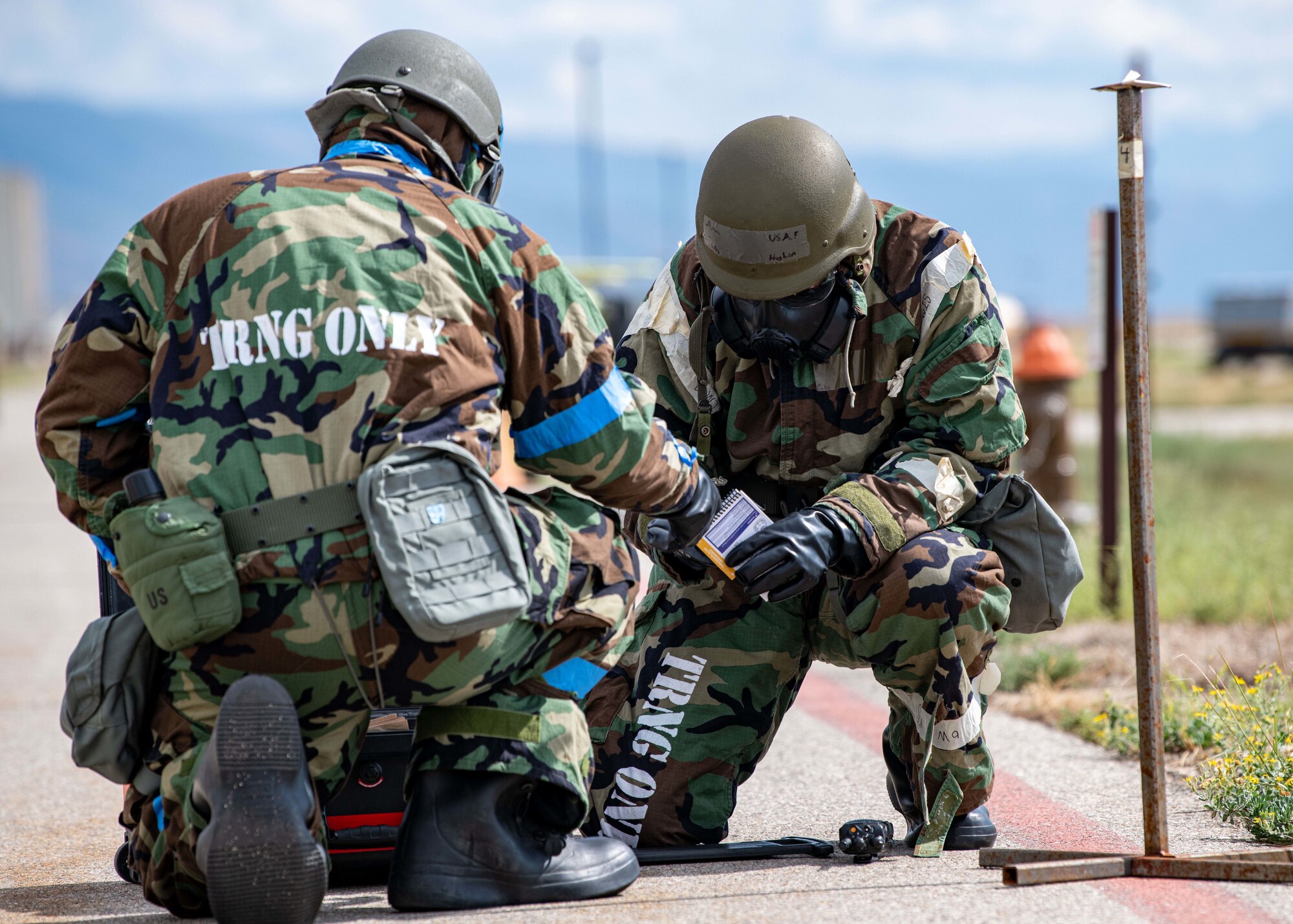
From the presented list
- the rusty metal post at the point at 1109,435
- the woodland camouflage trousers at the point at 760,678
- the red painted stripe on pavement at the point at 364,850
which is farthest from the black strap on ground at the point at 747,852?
the rusty metal post at the point at 1109,435

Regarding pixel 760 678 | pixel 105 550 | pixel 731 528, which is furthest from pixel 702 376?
pixel 105 550

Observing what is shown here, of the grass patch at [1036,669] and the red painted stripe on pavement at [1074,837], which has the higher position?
the grass patch at [1036,669]

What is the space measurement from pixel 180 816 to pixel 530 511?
914 millimetres

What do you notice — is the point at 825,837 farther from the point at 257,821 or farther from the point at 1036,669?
the point at 1036,669

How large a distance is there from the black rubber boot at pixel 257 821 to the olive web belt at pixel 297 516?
0.27 metres

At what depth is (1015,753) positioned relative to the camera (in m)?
4.50

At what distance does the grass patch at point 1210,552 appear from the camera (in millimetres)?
6551

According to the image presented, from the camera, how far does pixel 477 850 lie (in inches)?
113

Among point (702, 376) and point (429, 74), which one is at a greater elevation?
point (429, 74)

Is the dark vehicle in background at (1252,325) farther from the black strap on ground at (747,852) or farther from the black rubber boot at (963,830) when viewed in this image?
the black strap on ground at (747,852)

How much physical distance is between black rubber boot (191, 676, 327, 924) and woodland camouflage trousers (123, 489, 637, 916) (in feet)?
0.43

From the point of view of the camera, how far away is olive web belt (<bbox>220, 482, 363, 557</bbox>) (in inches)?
106

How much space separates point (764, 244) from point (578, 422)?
2.89ft

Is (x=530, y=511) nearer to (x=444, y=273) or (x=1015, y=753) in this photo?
(x=444, y=273)
